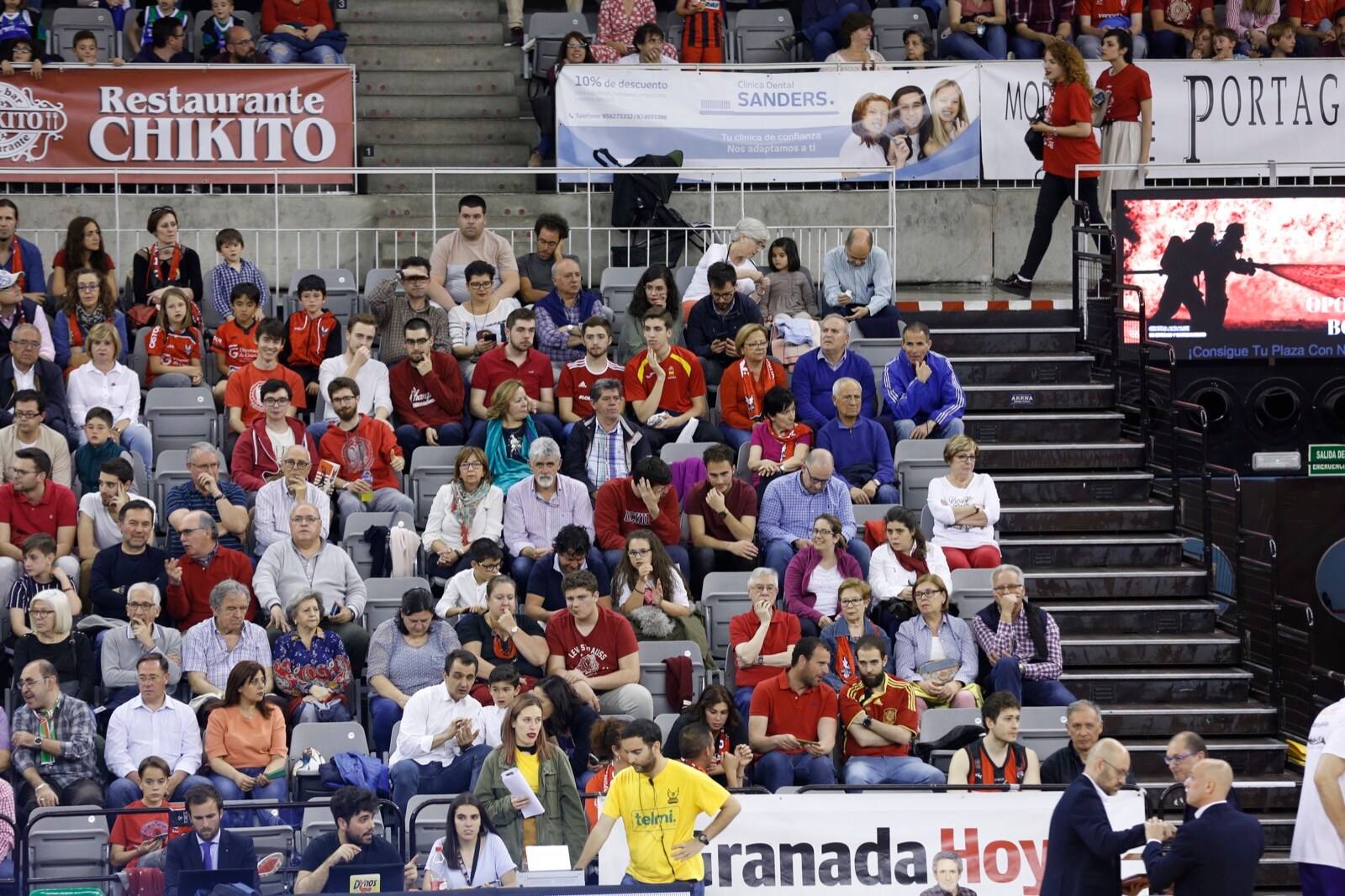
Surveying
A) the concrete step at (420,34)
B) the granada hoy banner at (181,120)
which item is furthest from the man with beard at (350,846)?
the concrete step at (420,34)

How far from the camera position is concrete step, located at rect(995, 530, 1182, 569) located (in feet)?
45.5

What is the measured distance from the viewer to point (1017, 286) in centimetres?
1666

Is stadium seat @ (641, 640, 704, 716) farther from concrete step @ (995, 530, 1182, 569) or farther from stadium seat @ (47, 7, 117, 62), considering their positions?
stadium seat @ (47, 7, 117, 62)

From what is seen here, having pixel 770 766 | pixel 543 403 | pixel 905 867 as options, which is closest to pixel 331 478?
pixel 543 403

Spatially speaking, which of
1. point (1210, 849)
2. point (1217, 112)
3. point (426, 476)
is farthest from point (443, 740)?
point (1217, 112)

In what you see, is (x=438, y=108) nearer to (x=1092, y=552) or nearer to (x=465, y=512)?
(x=465, y=512)

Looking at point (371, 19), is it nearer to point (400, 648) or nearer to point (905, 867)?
point (400, 648)

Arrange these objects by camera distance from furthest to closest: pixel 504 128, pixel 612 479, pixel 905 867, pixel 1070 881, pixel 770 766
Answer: pixel 504 128
pixel 612 479
pixel 770 766
pixel 905 867
pixel 1070 881

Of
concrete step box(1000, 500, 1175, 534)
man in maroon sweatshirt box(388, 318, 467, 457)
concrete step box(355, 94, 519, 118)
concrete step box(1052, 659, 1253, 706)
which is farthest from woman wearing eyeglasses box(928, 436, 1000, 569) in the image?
concrete step box(355, 94, 519, 118)

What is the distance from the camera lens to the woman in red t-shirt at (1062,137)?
53.0 feet

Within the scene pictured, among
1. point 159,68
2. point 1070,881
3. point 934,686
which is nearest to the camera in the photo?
point 1070,881

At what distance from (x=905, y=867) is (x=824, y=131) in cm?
853

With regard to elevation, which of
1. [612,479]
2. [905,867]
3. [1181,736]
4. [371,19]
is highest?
[371,19]

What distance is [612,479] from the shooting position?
42.0ft
